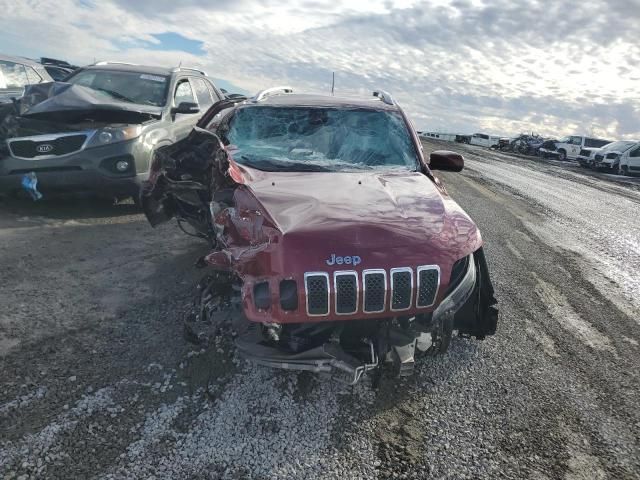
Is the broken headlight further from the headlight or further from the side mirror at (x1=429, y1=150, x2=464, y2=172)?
the headlight

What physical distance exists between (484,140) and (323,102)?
140 feet

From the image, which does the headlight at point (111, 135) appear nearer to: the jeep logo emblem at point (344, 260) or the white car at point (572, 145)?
the jeep logo emblem at point (344, 260)

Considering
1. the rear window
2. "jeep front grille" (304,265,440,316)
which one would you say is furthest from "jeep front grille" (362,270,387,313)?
the rear window

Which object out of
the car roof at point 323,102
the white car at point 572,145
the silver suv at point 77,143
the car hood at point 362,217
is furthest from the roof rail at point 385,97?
the white car at point 572,145

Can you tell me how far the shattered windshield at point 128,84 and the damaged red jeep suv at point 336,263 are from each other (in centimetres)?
364

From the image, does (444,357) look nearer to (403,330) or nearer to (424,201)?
(403,330)

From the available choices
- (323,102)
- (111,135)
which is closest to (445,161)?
(323,102)

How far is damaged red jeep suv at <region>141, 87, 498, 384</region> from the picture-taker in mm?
2602

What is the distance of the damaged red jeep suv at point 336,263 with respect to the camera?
8.54ft

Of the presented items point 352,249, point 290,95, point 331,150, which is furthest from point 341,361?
point 290,95

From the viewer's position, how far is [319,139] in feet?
14.1

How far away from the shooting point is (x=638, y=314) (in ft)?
15.1

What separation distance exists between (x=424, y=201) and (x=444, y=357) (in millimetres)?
1134

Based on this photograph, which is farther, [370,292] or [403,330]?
[403,330]
